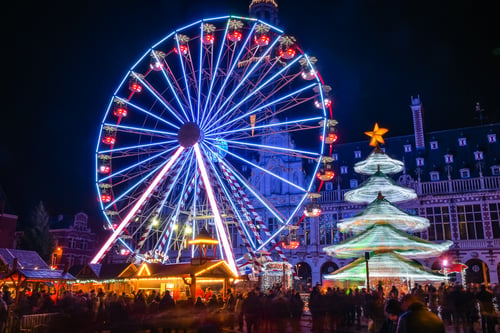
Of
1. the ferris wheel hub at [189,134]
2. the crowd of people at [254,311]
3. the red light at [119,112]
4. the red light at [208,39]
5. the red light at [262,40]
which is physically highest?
the red light at [208,39]

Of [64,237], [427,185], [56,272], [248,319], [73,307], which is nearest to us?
[73,307]

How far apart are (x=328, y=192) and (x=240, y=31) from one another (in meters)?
23.2

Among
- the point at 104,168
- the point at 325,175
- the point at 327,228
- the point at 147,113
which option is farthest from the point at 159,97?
the point at 327,228

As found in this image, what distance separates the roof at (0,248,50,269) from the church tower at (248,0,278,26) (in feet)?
157

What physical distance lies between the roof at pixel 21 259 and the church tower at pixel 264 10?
47818 millimetres

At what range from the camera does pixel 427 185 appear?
4003cm

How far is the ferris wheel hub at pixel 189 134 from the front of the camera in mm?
24891

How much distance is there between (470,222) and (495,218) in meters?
1.96

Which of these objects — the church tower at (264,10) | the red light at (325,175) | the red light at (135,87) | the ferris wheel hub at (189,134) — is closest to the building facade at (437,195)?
the red light at (325,175)

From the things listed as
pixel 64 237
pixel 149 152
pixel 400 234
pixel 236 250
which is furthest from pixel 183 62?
pixel 64 237

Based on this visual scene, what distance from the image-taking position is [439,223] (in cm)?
3888

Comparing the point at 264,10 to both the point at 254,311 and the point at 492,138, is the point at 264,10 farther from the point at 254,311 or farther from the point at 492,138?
the point at 254,311

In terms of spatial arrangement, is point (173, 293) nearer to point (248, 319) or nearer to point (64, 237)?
point (248, 319)

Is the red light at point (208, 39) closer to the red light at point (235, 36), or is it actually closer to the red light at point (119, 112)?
the red light at point (235, 36)
